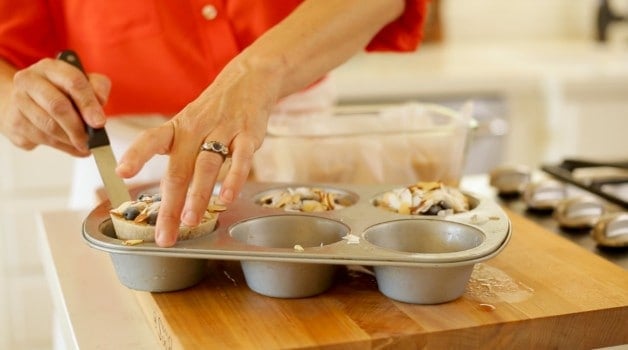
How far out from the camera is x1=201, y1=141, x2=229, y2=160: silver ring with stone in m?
0.86

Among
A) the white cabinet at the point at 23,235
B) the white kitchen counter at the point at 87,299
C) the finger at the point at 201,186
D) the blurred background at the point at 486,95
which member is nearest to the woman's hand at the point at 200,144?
the finger at the point at 201,186

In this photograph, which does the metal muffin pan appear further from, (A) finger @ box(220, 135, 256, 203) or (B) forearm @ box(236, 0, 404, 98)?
(B) forearm @ box(236, 0, 404, 98)

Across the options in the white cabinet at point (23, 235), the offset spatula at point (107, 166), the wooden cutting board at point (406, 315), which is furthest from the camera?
the white cabinet at point (23, 235)

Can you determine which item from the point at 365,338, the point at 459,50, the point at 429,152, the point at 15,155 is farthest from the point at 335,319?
the point at 459,50

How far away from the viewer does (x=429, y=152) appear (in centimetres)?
122

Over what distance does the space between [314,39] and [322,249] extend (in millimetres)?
364

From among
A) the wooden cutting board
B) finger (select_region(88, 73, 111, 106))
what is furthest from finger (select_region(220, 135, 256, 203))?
finger (select_region(88, 73, 111, 106))

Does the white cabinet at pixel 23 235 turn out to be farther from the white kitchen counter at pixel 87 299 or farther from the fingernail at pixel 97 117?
the fingernail at pixel 97 117

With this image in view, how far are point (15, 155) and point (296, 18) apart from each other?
1146 millimetres

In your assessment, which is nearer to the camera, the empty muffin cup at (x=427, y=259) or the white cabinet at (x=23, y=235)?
the empty muffin cup at (x=427, y=259)

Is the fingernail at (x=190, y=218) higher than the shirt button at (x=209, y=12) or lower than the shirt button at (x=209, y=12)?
lower

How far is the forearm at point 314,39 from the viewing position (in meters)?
1.01

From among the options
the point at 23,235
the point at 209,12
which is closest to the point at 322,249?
the point at 209,12

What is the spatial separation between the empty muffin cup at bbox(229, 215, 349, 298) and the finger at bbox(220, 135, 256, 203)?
64 millimetres
